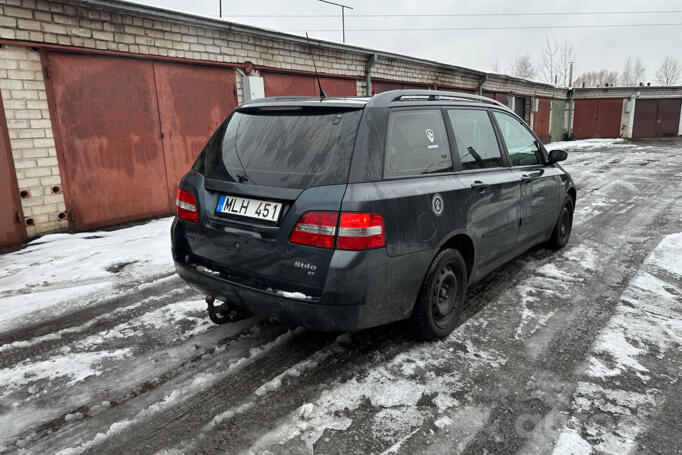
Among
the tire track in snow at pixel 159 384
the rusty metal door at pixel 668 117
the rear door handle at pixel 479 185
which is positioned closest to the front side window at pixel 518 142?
the rear door handle at pixel 479 185

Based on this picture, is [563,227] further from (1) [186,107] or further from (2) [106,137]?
(2) [106,137]

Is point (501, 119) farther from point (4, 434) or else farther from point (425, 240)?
point (4, 434)

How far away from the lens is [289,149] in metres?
2.64

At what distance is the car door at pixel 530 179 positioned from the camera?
399cm

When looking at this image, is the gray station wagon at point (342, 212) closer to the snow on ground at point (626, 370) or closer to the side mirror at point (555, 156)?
the snow on ground at point (626, 370)

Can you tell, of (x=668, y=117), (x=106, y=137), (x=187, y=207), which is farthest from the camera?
(x=668, y=117)

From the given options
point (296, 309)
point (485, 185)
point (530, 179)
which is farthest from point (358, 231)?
point (530, 179)

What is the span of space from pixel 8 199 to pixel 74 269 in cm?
205

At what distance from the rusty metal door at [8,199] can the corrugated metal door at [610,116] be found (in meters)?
31.5

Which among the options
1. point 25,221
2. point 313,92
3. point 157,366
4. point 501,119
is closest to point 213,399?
point 157,366

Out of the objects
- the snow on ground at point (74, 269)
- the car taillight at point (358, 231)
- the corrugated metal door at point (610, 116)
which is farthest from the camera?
the corrugated metal door at point (610, 116)

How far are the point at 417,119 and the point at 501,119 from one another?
1418mm

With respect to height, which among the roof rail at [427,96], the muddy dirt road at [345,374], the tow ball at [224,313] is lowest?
the muddy dirt road at [345,374]

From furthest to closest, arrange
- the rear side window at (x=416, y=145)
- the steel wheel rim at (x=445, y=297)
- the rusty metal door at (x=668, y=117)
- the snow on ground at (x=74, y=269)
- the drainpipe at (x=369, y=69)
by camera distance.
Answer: the rusty metal door at (x=668, y=117) < the drainpipe at (x=369, y=69) < the snow on ground at (x=74, y=269) < the steel wheel rim at (x=445, y=297) < the rear side window at (x=416, y=145)
